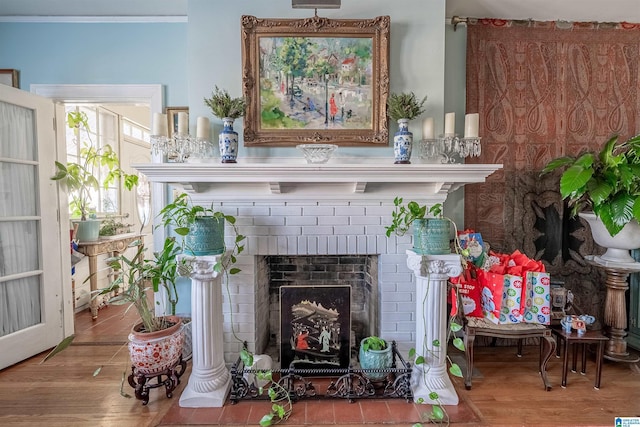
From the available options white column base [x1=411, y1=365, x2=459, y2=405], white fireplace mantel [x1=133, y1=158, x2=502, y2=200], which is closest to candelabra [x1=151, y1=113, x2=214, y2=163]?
white fireplace mantel [x1=133, y1=158, x2=502, y2=200]

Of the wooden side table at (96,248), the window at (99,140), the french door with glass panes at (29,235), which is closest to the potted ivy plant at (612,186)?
the wooden side table at (96,248)

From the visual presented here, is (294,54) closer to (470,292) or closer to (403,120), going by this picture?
(403,120)

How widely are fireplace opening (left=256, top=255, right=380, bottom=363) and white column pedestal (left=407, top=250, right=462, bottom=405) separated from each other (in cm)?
45

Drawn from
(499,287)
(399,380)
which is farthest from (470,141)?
(399,380)

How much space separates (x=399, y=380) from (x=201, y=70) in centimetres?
226

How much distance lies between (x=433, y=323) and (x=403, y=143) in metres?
1.06

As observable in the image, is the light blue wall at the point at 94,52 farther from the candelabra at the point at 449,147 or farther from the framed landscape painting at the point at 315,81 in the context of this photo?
the candelabra at the point at 449,147

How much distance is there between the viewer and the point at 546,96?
232 cm

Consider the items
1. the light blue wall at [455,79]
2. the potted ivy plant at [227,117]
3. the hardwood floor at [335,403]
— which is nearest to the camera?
the hardwood floor at [335,403]

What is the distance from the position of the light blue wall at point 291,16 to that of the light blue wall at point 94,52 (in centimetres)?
55

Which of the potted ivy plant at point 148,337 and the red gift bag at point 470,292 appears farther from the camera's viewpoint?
the red gift bag at point 470,292

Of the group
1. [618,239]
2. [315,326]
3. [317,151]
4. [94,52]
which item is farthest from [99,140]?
[618,239]

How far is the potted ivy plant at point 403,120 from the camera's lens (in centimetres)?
184

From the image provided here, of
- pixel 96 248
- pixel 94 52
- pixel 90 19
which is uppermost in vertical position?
pixel 90 19
